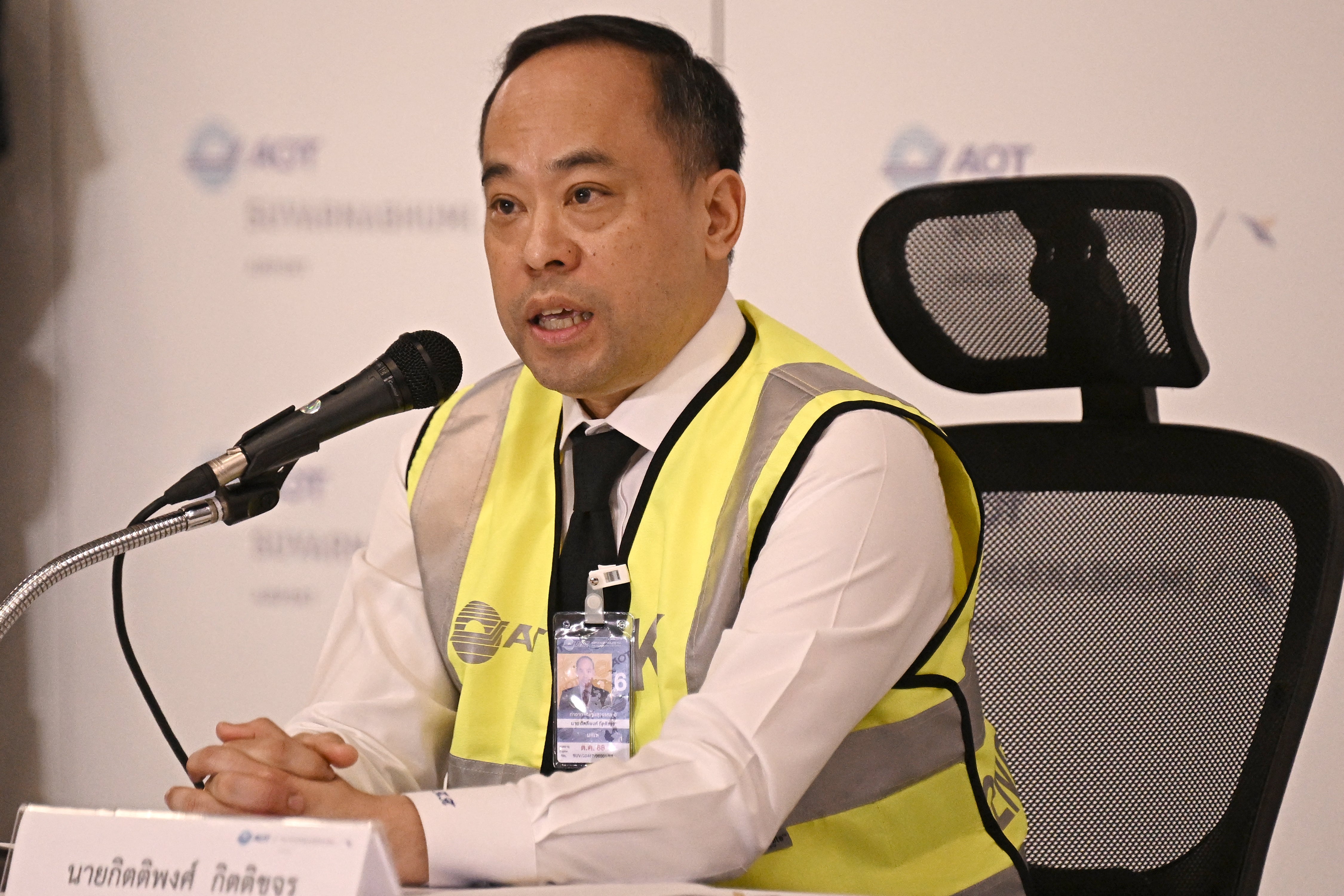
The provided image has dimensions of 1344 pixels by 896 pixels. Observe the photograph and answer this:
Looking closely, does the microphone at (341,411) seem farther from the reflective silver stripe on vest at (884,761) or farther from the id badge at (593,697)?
the reflective silver stripe on vest at (884,761)

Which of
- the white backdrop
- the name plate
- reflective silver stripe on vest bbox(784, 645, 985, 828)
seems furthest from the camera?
the white backdrop

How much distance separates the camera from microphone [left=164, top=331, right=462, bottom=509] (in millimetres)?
1073

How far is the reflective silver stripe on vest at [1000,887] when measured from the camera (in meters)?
1.26

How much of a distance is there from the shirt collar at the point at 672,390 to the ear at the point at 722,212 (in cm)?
8

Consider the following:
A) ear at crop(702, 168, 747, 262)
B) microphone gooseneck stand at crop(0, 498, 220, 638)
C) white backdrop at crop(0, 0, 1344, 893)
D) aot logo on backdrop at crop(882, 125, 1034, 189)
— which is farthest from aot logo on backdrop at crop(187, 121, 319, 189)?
microphone gooseneck stand at crop(0, 498, 220, 638)

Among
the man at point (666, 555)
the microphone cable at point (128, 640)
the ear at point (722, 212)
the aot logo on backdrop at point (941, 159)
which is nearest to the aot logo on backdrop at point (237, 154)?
the aot logo on backdrop at point (941, 159)

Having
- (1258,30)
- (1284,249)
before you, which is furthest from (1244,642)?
(1258,30)

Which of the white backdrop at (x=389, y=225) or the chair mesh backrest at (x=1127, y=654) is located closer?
the chair mesh backrest at (x=1127, y=654)

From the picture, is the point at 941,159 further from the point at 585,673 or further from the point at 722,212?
the point at 585,673

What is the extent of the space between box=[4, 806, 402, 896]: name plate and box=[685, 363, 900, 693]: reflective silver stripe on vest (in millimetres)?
522

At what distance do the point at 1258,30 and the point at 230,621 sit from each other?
244cm

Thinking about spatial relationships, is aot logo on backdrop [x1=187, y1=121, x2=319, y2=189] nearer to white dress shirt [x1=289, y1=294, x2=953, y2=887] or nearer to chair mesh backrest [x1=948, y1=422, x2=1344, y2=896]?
white dress shirt [x1=289, y1=294, x2=953, y2=887]

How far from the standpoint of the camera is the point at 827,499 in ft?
4.03

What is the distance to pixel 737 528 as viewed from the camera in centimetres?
126
